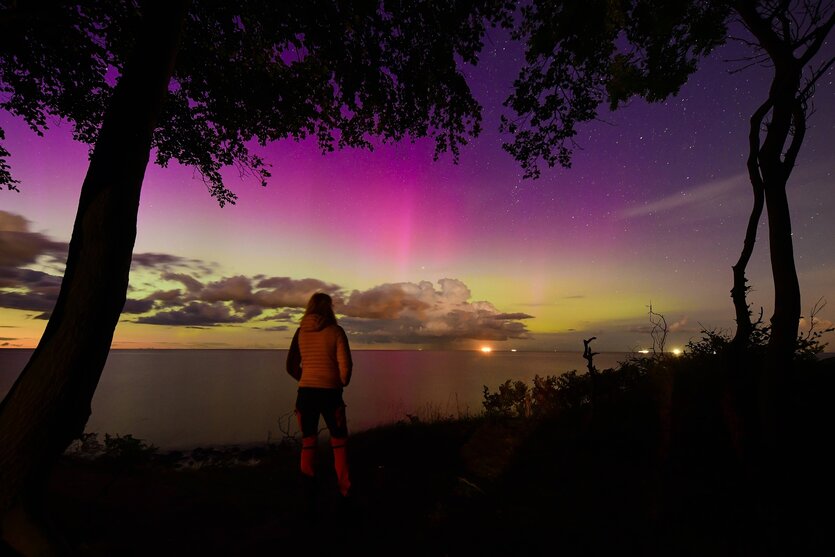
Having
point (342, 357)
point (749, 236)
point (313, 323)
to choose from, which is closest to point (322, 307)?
point (313, 323)

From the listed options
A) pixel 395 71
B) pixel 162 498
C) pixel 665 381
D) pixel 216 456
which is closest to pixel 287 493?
pixel 162 498

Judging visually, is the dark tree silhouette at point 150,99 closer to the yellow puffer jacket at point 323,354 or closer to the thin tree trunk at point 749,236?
the yellow puffer jacket at point 323,354

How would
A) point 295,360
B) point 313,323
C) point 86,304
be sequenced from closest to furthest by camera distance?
point 86,304 → point 313,323 → point 295,360

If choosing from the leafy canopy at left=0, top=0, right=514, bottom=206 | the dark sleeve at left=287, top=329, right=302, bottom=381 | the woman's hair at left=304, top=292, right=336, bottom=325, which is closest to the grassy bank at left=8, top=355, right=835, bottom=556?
the dark sleeve at left=287, top=329, right=302, bottom=381

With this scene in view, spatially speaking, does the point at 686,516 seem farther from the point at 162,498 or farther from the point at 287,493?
the point at 162,498

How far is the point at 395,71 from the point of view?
250 inches

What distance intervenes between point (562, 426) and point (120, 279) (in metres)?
7.24

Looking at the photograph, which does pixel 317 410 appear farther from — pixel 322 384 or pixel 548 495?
pixel 548 495

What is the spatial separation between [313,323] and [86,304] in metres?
2.30

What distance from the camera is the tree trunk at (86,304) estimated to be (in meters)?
2.47

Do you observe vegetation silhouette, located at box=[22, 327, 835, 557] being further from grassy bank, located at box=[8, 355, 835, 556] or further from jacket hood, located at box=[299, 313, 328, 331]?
jacket hood, located at box=[299, 313, 328, 331]

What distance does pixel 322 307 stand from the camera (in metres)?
4.80

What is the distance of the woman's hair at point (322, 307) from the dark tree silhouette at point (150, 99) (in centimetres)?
212

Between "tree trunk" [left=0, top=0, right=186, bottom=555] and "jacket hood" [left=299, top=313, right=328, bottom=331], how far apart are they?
2034 millimetres
